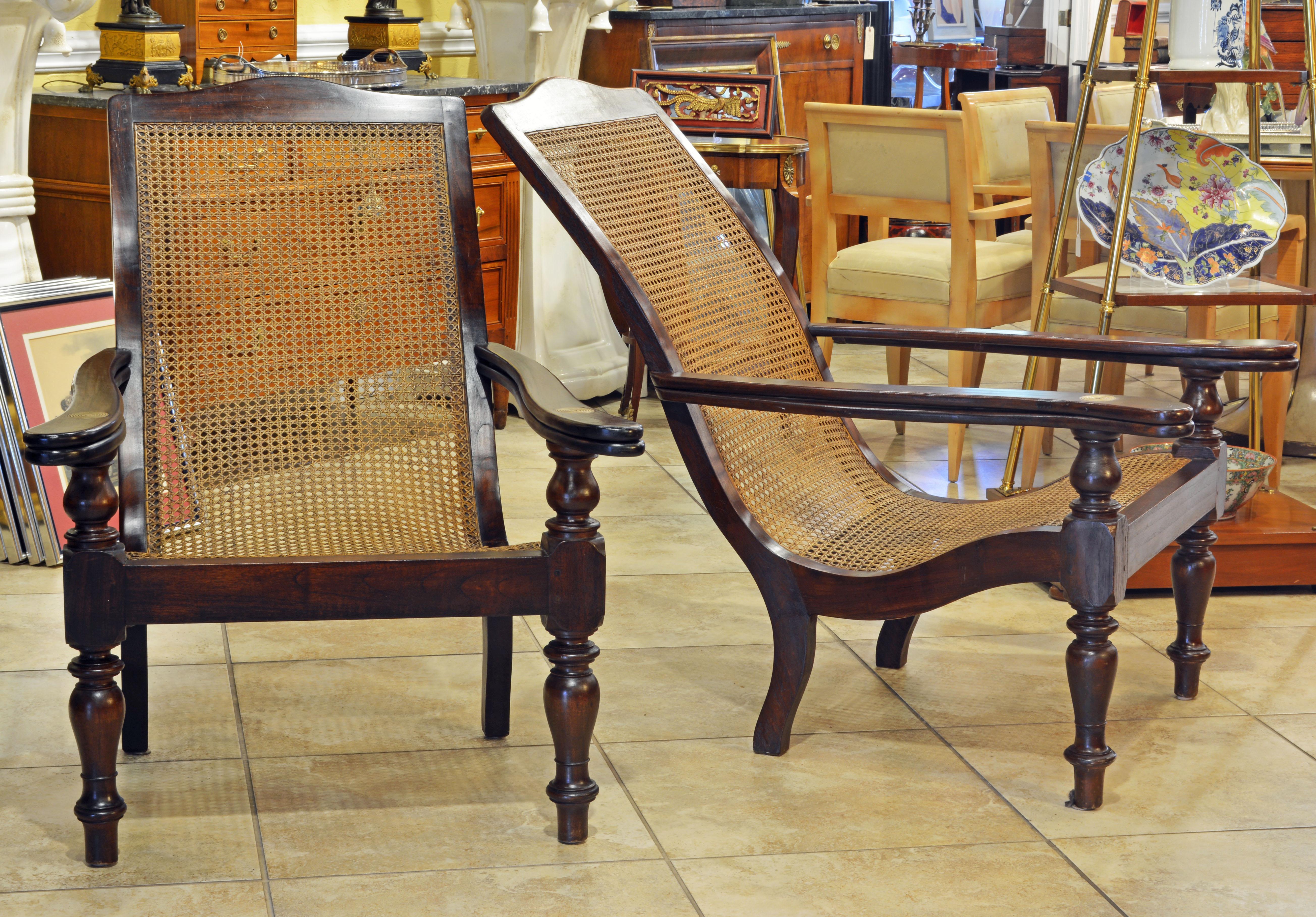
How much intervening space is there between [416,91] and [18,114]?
1143mm

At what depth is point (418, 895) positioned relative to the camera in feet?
6.77

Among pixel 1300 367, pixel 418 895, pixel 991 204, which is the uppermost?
pixel 991 204

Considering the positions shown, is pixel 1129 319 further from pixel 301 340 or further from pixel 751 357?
pixel 301 340

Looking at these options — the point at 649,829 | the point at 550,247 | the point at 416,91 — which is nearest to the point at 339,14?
the point at 416,91

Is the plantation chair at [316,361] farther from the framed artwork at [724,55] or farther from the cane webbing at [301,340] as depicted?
the framed artwork at [724,55]

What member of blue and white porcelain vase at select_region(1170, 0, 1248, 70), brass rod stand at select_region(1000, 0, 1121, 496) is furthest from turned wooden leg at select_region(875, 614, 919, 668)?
blue and white porcelain vase at select_region(1170, 0, 1248, 70)

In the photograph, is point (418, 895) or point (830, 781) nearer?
point (418, 895)

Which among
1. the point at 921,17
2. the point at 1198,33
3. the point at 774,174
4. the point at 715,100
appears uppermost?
the point at 921,17

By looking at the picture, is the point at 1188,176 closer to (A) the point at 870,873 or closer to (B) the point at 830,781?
(B) the point at 830,781

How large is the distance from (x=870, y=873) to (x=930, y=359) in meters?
3.80

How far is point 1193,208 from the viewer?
3.37m

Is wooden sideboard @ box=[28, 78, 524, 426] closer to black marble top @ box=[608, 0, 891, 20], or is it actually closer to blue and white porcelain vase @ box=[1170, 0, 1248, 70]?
black marble top @ box=[608, 0, 891, 20]

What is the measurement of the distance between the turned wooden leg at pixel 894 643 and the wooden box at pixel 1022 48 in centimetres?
555

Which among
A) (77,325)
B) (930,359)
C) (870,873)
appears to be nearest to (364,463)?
(870,873)
